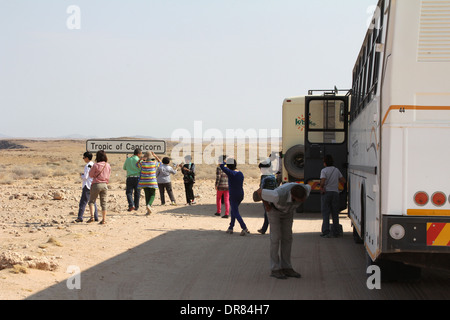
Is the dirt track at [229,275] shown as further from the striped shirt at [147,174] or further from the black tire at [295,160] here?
the black tire at [295,160]

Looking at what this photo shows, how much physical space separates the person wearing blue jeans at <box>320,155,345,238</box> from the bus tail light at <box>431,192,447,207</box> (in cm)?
690

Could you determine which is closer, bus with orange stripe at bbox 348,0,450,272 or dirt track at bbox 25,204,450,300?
bus with orange stripe at bbox 348,0,450,272

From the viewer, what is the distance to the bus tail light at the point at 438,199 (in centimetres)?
665

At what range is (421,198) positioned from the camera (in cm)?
668

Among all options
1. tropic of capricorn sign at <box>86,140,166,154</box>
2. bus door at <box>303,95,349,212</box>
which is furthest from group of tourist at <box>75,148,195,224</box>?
bus door at <box>303,95,349,212</box>

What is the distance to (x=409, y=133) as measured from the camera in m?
6.68

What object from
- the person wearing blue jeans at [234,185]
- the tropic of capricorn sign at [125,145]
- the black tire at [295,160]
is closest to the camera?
the person wearing blue jeans at [234,185]

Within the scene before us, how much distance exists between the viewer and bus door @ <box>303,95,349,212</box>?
16.0 m

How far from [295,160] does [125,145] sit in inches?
277

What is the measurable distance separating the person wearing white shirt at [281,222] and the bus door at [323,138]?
667 centimetres

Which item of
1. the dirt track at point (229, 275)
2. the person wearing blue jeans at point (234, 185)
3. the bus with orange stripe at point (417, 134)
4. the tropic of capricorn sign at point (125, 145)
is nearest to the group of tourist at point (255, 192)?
the person wearing blue jeans at point (234, 185)

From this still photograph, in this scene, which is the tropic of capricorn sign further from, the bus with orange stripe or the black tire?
the bus with orange stripe

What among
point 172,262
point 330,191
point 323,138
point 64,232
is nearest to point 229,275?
point 172,262
